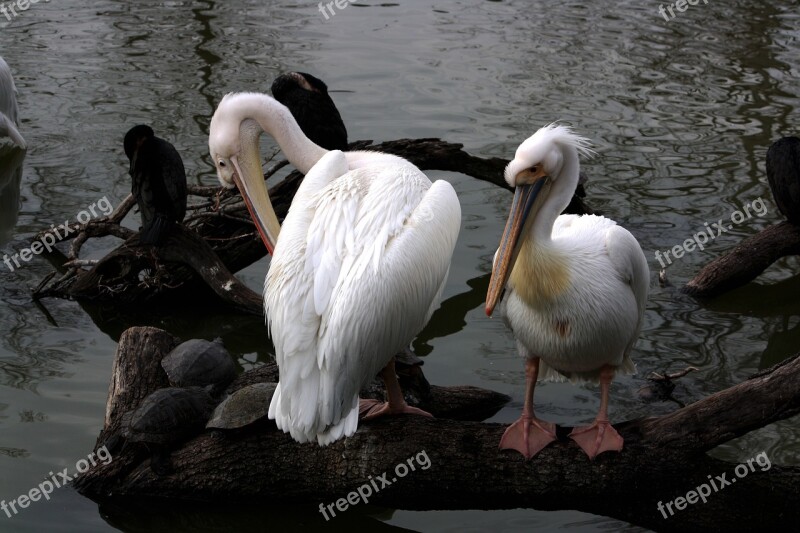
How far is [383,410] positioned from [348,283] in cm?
77

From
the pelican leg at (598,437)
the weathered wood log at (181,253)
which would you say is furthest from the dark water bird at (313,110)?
the pelican leg at (598,437)

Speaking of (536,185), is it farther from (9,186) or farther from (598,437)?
(9,186)

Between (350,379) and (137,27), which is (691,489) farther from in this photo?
(137,27)

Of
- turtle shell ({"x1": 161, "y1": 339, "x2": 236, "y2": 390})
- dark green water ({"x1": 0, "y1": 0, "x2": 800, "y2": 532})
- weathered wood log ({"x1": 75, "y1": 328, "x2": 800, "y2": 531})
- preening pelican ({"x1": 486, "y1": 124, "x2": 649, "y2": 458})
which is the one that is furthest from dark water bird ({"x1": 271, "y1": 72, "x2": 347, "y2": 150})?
weathered wood log ({"x1": 75, "y1": 328, "x2": 800, "y2": 531})

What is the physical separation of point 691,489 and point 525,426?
0.70m

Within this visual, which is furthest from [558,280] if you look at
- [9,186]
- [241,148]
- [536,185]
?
[9,186]

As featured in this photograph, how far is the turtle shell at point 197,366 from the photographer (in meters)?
4.99

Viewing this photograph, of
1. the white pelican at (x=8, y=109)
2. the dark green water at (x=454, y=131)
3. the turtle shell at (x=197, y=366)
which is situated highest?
the turtle shell at (x=197, y=366)

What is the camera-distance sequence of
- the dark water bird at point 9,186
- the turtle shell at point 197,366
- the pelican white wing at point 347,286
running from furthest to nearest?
the dark water bird at point 9,186 < the turtle shell at point 197,366 < the pelican white wing at point 347,286

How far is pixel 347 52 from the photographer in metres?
11.1

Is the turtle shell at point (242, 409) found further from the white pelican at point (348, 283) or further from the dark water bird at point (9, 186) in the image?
the dark water bird at point (9, 186)

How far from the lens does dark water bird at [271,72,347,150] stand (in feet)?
23.3

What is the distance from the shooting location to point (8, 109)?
9.02 metres

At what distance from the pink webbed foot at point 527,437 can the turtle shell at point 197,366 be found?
1.52 metres
